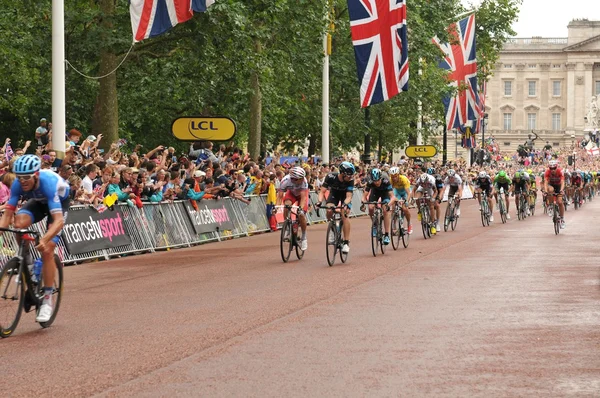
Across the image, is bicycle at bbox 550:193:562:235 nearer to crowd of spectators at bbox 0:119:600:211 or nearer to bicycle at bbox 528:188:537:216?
crowd of spectators at bbox 0:119:600:211

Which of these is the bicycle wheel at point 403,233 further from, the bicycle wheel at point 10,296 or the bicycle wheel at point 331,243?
the bicycle wheel at point 10,296

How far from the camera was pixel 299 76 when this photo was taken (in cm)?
5016

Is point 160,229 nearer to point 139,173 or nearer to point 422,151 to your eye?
point 139,173

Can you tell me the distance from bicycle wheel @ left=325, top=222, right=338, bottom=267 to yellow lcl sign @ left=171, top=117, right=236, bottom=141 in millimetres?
7752

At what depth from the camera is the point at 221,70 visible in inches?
1346

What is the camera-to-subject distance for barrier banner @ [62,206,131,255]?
20875 millimetres

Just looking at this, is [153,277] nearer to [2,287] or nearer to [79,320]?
[79,320]

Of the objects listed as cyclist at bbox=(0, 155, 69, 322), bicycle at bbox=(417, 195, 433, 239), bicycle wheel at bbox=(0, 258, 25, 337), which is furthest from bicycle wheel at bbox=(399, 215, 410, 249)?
bicycle wheel at bbox=(0, 258, 25, 337)

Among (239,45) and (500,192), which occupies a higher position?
(239,45)

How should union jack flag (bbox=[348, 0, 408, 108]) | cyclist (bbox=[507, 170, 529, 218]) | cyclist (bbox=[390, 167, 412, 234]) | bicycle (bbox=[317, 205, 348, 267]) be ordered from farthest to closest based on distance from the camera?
cyclist (bbox=[507, 170, 529, 218]) < union jack flag (bbox=[348, 0, 408, 108]) < cyclist (bbox=[390, 167, 412, 234]) < bicycle (bbox=[317, 205, 348, 267])

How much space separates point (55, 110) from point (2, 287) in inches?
526

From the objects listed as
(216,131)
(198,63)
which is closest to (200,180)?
(216,131)

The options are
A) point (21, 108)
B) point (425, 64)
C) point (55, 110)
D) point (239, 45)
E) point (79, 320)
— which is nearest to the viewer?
point (79, 320)

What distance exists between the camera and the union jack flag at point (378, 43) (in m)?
38.8
